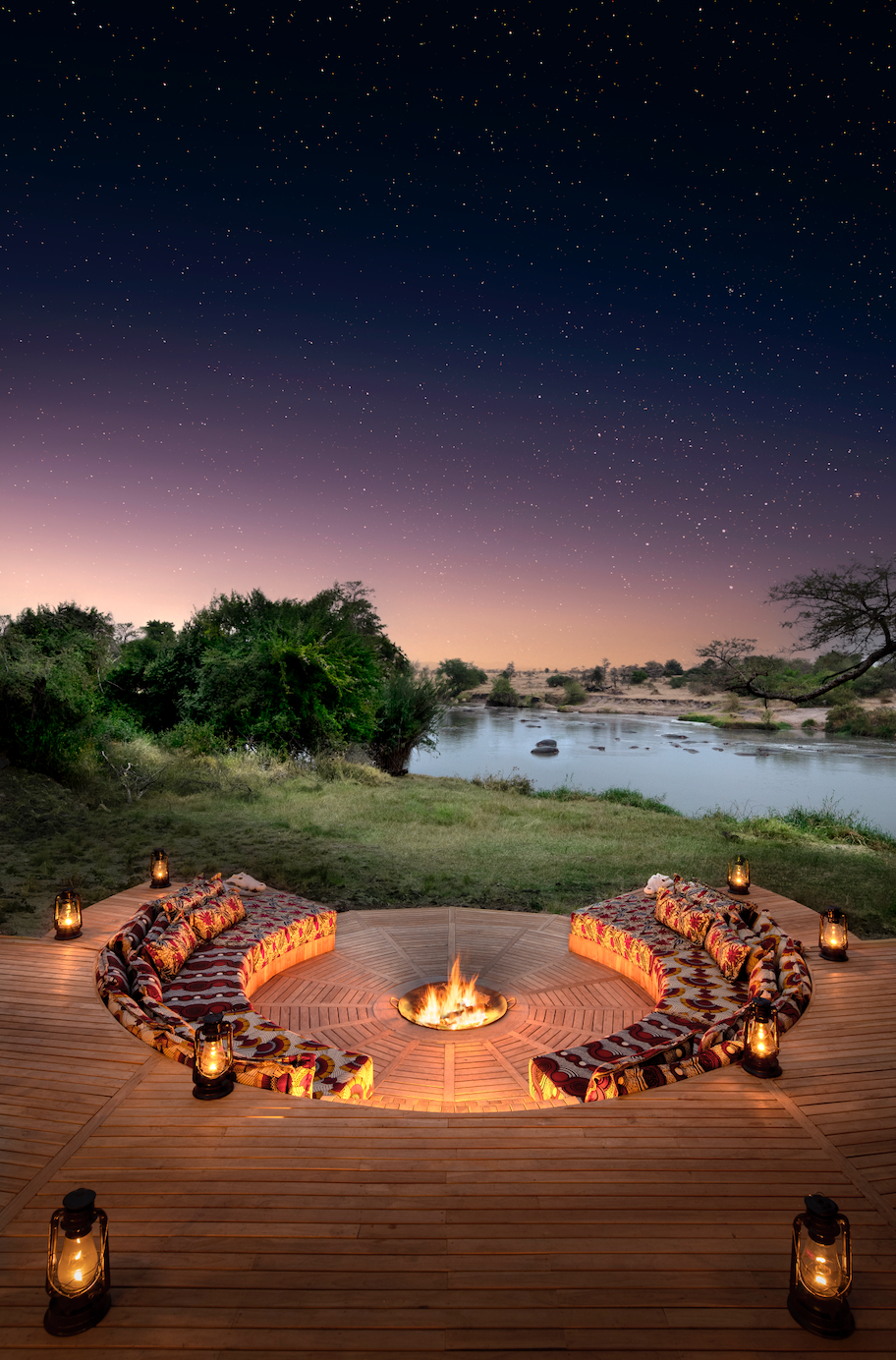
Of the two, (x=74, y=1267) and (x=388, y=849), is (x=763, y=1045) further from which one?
(x=388, y=849)

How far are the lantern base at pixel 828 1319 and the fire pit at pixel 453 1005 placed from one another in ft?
10.3

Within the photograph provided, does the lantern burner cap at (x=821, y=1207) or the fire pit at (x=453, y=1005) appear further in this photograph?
the fire pit at (x=453, y=1005)

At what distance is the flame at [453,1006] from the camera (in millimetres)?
4809

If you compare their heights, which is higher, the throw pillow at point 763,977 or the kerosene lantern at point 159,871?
the kerosene lantern at point 159,871

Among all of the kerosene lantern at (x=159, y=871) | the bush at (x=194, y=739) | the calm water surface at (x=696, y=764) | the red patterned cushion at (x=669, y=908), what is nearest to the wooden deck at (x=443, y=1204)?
the red patterned cushion at (x=669, y=908)

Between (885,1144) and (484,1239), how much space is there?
1944 millimetres

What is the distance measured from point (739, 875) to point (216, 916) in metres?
5.04

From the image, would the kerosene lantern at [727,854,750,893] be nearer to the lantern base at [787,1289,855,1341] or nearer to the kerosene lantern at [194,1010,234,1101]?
the lantern base at [787,1289,855,1341]

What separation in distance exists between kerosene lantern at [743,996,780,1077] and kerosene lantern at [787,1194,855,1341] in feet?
5.01

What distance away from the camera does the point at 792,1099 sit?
3113 mm

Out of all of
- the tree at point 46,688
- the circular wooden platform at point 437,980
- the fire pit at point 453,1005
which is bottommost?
the circular wooden platform at point 437,980

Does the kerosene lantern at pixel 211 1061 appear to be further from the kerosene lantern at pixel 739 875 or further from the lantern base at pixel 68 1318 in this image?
the kerosene lantern at pixel 739 875

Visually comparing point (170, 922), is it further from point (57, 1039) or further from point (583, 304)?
point (583, 304)

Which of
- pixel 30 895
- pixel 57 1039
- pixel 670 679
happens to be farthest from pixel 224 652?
pixel 670 679
